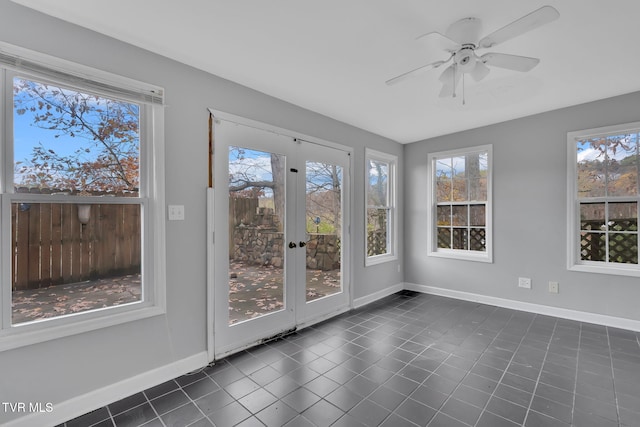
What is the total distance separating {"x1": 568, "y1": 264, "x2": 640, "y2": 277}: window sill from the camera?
10.4 feet

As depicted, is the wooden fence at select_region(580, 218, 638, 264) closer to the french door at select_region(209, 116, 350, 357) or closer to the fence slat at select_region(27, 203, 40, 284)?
the french door at select_region(209, 116, 350, 357)

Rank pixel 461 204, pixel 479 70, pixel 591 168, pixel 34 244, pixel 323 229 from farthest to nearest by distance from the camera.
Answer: pixel 461 204 < pixel 323 229 < pixel 591 168 < pixel 479 70 < pixel 34 244

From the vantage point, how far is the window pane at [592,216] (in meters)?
3.41

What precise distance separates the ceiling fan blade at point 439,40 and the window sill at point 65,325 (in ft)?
8.49

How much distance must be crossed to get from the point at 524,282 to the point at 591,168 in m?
1.57

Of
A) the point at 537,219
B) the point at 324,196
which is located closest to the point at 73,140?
the point at 324,196

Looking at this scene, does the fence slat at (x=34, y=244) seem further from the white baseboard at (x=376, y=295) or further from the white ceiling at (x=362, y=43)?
the white baseboard at (x=376, y=295)

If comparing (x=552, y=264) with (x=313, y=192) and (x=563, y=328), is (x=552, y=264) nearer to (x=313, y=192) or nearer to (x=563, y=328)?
(x=563, y=328)

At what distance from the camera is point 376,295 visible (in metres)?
4.37

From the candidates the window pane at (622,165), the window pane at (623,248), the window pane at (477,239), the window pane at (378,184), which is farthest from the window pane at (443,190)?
the window pane at (623,248)

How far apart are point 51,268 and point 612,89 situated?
16.8ft

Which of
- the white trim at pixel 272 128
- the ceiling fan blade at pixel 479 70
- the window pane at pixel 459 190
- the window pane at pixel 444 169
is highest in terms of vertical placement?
the ceiling fan blade at pixel 479 70

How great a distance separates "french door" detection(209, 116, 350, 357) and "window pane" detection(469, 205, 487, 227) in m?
1.93

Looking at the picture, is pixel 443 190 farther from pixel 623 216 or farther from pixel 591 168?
pixel 623 216
